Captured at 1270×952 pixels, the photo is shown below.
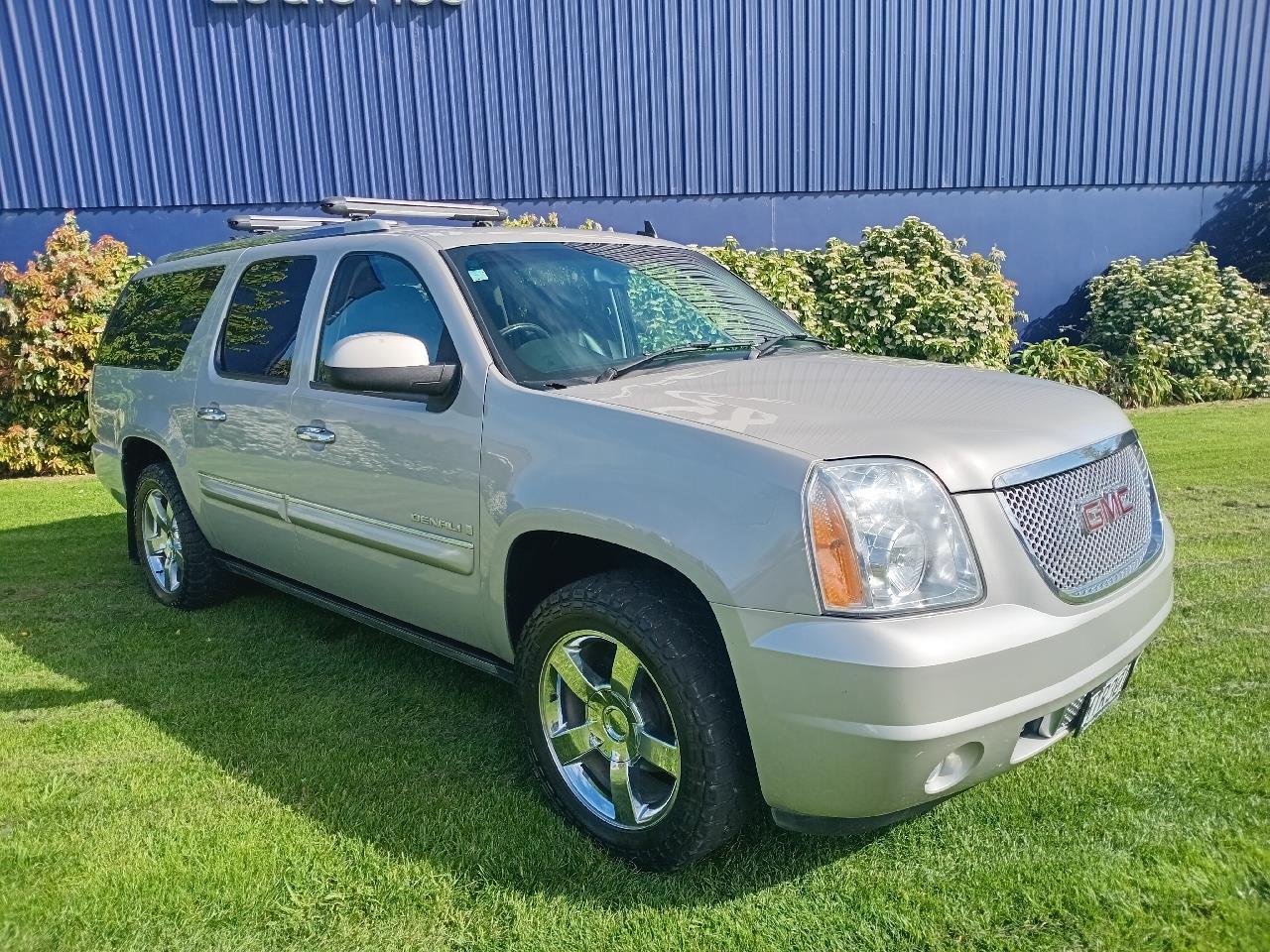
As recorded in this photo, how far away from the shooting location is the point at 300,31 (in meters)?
10.5

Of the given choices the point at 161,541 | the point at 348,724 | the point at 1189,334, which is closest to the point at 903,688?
the point at 348,724

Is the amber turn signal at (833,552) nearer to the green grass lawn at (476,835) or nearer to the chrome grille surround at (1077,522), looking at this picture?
the chrome grille surround at (1077,522)

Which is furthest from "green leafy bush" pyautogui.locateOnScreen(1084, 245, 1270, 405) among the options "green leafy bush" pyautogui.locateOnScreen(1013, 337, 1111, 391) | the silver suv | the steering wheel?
the steering wheel

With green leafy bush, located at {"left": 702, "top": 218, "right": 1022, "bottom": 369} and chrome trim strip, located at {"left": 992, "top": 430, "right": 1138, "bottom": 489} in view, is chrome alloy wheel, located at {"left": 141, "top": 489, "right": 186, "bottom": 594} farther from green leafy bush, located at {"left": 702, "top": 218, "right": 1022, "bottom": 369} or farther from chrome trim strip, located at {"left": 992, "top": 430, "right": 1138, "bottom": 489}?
green leafy bush, located at {"left": 702, "top": 218, "right": 1022, "bottom": 369}

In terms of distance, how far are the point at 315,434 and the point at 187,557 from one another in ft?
5.45

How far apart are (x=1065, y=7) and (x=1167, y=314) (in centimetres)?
392

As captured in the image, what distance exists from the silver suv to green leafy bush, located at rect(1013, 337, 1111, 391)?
320 inches

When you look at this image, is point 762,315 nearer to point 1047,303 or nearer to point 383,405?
point 383,405

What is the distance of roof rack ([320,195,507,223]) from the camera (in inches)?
177

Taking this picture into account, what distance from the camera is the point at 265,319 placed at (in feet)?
13.8

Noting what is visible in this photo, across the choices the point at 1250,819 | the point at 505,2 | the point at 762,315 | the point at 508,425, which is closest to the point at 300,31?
the point at 505,2

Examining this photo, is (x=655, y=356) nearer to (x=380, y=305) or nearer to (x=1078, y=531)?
(x=380, y=305)

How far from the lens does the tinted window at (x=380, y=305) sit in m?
3.33

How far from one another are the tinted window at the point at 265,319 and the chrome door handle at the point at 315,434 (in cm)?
31
